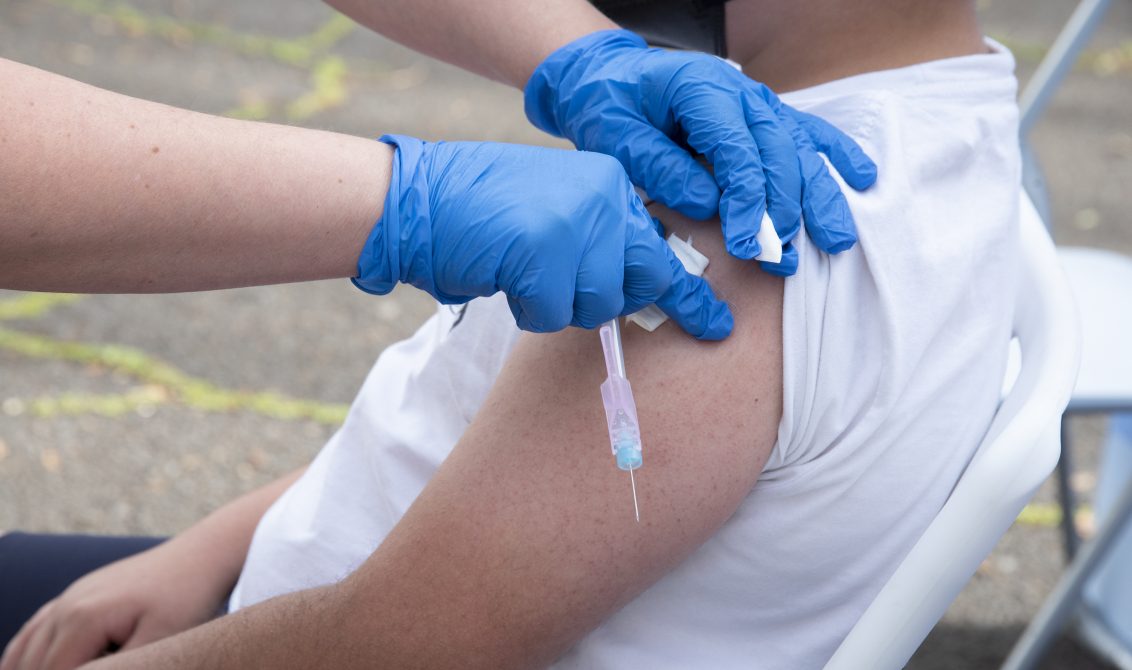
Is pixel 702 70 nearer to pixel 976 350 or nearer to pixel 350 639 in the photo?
pixel 976 350

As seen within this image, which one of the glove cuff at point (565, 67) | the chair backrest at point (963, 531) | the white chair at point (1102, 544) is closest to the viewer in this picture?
the chair backrest at point (963, 531)

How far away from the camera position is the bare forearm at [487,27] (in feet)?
4.08

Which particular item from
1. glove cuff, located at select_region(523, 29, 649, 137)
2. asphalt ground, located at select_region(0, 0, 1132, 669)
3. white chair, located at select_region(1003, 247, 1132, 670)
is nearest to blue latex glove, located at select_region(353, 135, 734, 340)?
glove cuff, located at select_region(523, 29, 649, 137)

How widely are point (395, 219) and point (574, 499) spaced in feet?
Result: 0.92

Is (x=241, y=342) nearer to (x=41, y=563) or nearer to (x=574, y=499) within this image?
(x=41, y=563)

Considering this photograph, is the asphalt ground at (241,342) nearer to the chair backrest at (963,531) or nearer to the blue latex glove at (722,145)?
the chair backrest at (963,531)

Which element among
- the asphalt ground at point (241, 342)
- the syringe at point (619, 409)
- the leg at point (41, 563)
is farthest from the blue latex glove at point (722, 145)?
the asphalt ground at point (241, 342)

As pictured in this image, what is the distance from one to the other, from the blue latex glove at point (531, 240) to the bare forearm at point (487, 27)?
0.36 metres

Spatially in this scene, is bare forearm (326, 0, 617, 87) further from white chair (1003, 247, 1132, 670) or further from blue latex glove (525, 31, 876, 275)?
white chair (1003, 247, 1132, 670)

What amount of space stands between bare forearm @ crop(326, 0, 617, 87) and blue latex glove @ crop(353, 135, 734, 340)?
0.36 m

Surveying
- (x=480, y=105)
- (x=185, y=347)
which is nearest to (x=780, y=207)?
(x=185, y=347)

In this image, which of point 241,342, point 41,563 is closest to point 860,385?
point 41,563

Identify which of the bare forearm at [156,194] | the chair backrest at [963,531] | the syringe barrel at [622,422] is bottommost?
the chair backrest at [963,531]

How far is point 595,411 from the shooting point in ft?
3.04
